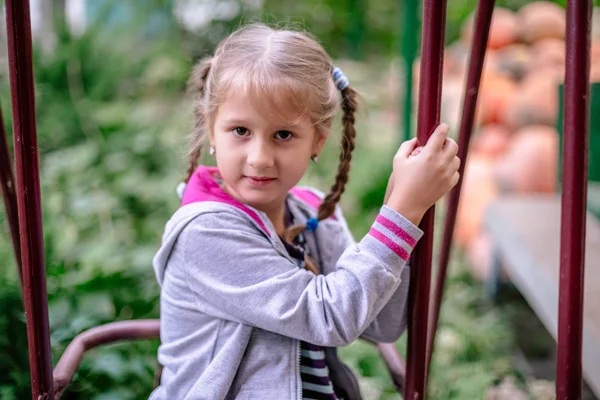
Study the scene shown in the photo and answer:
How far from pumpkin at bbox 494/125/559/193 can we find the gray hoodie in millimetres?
2672

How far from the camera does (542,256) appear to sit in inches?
91.3

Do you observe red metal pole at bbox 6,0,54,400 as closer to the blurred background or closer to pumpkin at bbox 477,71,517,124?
the blurred background

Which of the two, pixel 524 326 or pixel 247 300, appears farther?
pixel 524 326

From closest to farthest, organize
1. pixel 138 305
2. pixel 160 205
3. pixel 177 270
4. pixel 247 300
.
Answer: pixel 247 300, pixel 177 270, pixel 138 305, pixel 160 205

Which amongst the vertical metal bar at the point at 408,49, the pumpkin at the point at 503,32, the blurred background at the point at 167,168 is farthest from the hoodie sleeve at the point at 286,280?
the pumpkin at the point at 503,32

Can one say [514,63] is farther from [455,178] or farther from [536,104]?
[455,178]

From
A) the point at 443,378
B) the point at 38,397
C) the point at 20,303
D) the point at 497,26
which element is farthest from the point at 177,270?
the point at 497,26

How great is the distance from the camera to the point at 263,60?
109cm

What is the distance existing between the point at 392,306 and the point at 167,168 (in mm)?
3326

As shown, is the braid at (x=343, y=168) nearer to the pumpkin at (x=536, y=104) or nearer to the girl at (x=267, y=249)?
the girl at (x=267, y=249)

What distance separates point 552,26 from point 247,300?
4577 mm

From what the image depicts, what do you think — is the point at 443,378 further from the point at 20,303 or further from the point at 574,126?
the point at 574,126

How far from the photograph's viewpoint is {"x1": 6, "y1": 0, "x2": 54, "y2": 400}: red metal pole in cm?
89

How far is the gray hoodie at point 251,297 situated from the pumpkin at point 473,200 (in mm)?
2835
